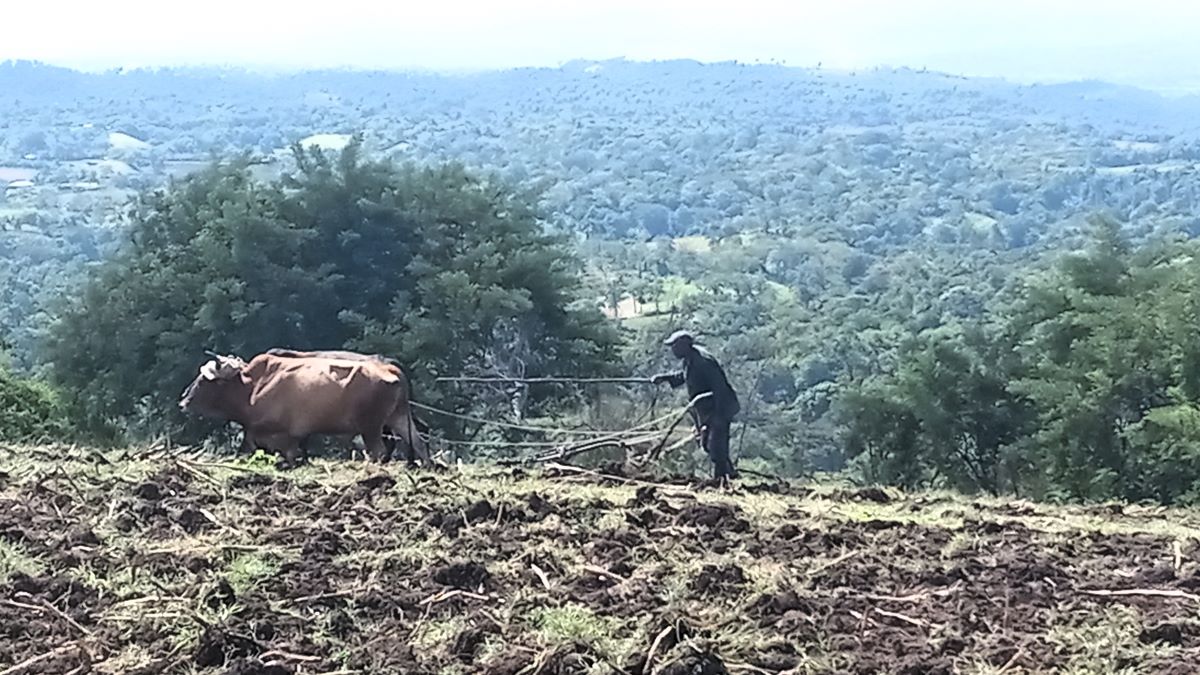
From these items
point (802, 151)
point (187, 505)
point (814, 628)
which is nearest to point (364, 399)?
point (187, 505)

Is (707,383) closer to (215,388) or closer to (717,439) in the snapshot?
(717,439)

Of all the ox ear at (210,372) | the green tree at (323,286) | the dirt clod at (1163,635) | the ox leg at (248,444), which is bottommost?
the green tree at (323,286)

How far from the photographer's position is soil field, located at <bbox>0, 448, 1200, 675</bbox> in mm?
6270

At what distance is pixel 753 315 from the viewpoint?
6384cm

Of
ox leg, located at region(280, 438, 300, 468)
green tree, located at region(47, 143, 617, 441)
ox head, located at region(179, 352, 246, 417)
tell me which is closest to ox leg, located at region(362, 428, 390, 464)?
ox leg, located at region(280, 438, 300, 468)

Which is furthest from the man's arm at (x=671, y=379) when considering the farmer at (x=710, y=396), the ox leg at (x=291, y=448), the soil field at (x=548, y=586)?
the ox leg at (x=291, y=448)

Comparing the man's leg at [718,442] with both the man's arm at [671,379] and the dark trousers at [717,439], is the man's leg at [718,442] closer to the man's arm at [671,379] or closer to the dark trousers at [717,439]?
the dark trousers at [717,439]

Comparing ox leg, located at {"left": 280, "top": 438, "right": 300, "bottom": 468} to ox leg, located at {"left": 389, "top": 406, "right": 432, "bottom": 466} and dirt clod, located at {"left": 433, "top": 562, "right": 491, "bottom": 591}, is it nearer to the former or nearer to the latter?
ox leg, located at {"left": 389, "top": 406, "right": 432, "bottom": 466}

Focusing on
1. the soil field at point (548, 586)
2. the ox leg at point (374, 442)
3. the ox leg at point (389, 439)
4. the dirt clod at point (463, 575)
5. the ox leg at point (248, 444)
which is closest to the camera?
the soil field at point (548, 586)

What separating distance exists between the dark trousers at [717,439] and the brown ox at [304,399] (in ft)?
10.4

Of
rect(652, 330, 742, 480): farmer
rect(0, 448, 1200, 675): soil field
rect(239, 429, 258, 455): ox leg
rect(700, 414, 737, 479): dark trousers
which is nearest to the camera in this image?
rect(0, 448, 1200, 675): soil field

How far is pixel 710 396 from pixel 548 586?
6.35 m

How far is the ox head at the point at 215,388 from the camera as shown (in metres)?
15.0

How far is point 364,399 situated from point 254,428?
1.16m
